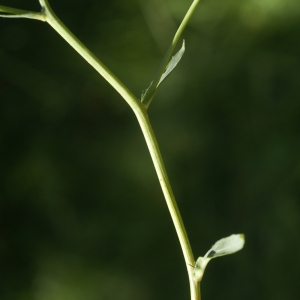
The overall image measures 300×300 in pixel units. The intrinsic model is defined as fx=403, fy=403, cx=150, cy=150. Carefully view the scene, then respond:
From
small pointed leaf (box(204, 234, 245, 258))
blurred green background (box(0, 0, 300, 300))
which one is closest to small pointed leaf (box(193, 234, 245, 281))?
small pointed leaf (box(204, 234, 245, 258))

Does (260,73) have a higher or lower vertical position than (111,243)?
higher

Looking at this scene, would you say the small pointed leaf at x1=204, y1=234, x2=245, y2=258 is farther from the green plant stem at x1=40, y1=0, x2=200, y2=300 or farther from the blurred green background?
the blurred green background

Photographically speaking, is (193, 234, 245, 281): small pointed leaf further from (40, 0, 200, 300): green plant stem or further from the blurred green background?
the blurred green background

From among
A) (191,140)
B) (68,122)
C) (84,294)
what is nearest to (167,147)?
(191,140)

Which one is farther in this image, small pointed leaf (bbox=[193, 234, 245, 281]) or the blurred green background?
the blurred green background

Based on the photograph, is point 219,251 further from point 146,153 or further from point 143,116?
point 146,153

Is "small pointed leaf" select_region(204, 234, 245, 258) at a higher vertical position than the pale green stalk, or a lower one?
lower

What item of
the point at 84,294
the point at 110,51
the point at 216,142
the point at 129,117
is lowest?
the point at 84,294

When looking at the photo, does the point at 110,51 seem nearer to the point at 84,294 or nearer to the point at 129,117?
the point at 129,117
